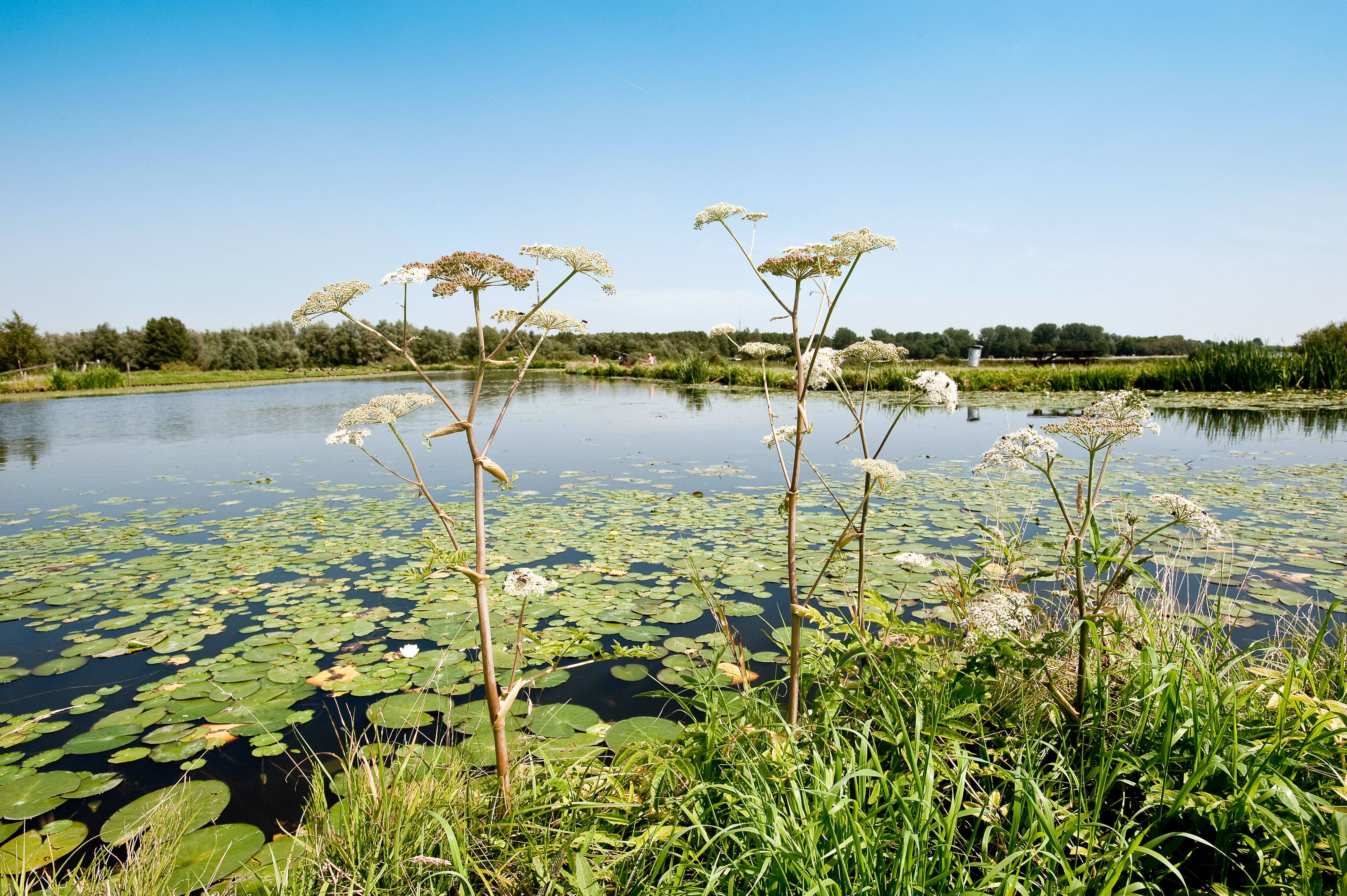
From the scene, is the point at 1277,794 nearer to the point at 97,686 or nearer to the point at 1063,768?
the point at 1063,768

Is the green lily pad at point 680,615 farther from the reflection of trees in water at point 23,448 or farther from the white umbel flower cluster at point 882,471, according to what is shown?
A: the reflection of trees in water at point 23,448

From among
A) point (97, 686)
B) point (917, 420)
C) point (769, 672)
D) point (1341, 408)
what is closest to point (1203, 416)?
point (1341, 408)

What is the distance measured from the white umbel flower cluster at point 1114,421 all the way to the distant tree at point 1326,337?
78.6 ft

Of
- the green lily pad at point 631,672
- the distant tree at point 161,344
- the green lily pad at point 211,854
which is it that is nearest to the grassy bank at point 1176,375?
the green lily pad at point 631,672

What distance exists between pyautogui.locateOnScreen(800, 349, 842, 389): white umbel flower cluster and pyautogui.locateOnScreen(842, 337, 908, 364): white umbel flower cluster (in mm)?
57

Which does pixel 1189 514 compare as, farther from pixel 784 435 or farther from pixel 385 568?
pixel 385 568

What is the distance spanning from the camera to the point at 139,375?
3838cm

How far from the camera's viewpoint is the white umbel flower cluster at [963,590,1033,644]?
1.68 m

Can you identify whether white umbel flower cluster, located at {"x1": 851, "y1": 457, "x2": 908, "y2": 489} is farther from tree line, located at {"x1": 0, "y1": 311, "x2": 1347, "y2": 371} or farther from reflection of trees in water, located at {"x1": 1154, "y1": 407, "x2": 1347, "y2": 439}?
tree line, located at {"x1": 0, "y1": 311, "x2": 1347, "y2": 371}

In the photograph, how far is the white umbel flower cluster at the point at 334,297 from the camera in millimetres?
1710

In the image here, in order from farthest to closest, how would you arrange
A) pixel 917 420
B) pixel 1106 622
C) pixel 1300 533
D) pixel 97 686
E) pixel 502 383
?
pixel 502 383, pixel 917 420, pixel 1300 533, pixel 97 686, pixel 1106 622

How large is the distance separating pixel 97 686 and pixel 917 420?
14.4 m

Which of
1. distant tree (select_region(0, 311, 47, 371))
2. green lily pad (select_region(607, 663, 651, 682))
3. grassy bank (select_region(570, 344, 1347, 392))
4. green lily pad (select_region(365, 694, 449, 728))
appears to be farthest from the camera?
distant tree (select_region(0, 311, 47, 371))

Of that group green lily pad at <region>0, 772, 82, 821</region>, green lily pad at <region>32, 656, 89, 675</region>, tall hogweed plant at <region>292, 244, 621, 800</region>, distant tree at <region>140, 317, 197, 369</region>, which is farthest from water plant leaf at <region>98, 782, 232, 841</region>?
distant tree at <region>140, 317, 197, 369</region>
